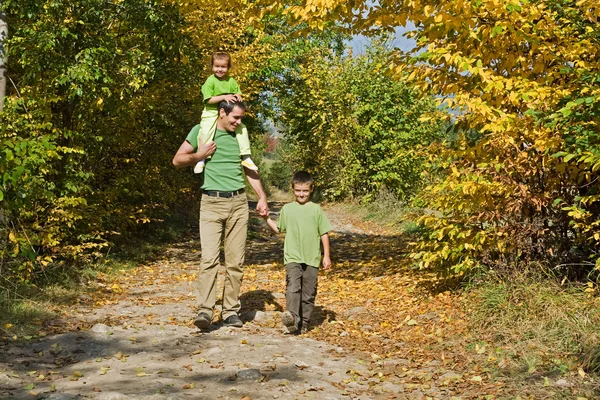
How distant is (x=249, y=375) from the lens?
5.09m

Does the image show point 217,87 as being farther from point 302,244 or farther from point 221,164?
point 302,244

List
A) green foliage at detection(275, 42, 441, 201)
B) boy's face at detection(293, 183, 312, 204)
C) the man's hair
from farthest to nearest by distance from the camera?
green foliage at detection(275, 42, 441, 201), boy's face at detection(293, 183, 312, 204), the man's hair

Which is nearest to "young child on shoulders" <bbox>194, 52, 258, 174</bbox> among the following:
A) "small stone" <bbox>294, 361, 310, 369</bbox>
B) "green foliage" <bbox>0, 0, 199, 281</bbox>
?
"green foliage" <bbox>0, 0, 199, 281</bbox>

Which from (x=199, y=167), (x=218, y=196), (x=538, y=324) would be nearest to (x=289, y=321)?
(x=218, y=196)

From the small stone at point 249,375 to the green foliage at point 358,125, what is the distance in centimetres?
1562

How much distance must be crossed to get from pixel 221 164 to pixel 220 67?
35.5 inches

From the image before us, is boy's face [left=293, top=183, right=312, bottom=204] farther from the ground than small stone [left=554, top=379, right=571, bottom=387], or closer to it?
Answer: farther from the ground

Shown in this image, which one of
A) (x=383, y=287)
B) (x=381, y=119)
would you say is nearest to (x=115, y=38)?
(x=383, y=287)

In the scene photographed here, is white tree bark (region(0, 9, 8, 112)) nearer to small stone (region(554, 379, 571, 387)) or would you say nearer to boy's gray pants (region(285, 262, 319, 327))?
boy's gray pants (region(285, 262, 319, 327))

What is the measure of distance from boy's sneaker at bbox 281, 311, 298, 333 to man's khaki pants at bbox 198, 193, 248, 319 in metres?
0.54

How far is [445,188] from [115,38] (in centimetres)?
578

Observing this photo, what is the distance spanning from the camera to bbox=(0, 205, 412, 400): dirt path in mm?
4781

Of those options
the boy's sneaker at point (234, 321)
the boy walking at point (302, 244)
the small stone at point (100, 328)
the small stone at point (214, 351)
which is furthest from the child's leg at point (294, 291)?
the small stone at point (100, 328)

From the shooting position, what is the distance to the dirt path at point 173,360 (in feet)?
15.7
